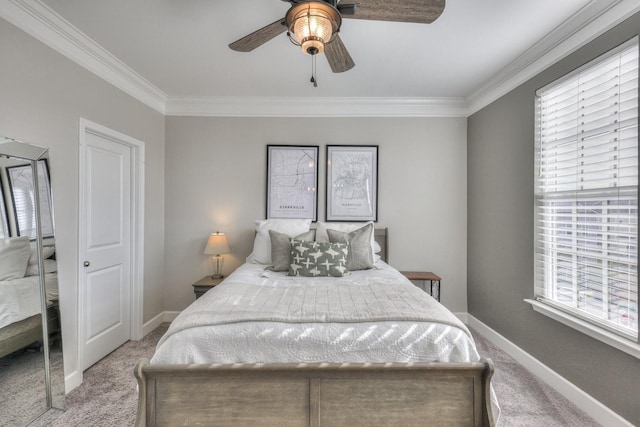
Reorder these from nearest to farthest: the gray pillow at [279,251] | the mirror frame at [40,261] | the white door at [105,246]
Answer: the mirror frame at [40,261]
the white door at [105,246]
the gray pillow at [279,251]

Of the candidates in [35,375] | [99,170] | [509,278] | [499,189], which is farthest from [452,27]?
[35,375]

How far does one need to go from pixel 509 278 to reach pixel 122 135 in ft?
12.6

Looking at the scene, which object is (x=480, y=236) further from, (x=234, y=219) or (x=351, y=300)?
(x=234, y=219)

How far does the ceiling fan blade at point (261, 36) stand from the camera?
5.32 ft

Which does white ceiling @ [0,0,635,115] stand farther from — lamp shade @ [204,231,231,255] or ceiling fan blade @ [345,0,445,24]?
lamp shade @ [204,231,231,255]

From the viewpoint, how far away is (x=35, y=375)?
1.88 meters

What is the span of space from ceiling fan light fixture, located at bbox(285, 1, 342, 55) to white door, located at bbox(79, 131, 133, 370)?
2067 mm

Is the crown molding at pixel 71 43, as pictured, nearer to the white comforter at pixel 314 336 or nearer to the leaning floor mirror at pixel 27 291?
the leaning floor mirror at pixel 27 291

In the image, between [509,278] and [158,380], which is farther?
[509,278]

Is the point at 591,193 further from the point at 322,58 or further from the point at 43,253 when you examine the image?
the point at 43,253

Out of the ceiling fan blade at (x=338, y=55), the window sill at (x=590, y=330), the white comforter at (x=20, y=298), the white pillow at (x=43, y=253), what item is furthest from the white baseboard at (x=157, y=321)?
the window sill at (x=590, y=330)

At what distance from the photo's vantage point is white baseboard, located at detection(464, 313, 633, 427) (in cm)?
185

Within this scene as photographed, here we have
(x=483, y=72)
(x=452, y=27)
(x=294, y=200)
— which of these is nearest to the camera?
(x=452, y=27)

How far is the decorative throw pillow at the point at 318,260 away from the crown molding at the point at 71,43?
2203 millimetres
